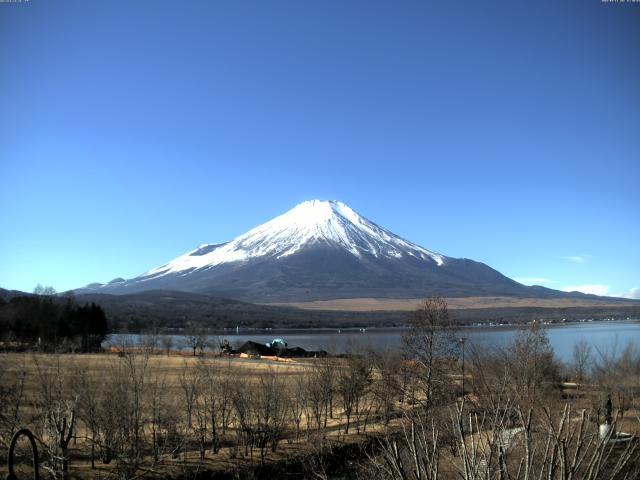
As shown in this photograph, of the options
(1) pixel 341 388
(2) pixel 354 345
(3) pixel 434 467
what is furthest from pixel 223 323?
(3) pixel 434 467

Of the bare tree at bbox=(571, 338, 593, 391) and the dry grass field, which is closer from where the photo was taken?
the dry grass field

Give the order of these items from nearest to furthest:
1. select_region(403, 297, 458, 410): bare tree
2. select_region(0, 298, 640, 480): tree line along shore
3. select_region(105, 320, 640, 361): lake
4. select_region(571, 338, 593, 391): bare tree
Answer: select_region(0, 298, 640, 480): tree line along shore, select_region(403, 297, 458, 410): bare tree, select_region(571, 338, 593, 391): bare tree, select_region(105, 320, 640, 361): lake

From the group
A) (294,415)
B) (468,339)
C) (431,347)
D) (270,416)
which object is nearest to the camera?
(270,416)

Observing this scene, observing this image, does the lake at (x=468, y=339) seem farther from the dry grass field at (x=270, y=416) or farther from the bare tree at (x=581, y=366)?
the dry grass field at (x=270, y=416)

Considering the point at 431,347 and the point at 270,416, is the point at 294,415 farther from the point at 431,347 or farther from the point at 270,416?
the point at 431,347

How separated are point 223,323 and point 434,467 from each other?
597 ft

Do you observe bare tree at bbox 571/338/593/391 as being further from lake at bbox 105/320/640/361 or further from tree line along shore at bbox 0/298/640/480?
lake at bbox 105/320/640/361

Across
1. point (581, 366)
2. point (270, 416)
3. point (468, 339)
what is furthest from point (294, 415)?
point (581, 366)

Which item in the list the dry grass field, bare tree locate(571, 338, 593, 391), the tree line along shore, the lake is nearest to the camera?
the tree line along shore

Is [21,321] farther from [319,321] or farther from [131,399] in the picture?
[319,321]

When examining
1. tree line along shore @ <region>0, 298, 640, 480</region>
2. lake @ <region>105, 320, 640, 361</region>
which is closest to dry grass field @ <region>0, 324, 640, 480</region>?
tree line along shore @ <region>0, 298, 640, 480</region>

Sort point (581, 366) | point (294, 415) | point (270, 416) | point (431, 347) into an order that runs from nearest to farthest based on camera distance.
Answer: point (270, 416) → point (294, 415) → point (431, 347) → point (581, 366)

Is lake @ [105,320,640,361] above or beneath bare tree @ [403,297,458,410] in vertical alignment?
beneath

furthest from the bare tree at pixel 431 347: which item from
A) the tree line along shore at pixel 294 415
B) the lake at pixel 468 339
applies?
the lake at pixel 468 339
